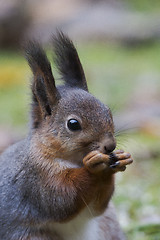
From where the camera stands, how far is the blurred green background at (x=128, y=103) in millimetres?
4184

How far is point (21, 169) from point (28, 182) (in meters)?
0.09

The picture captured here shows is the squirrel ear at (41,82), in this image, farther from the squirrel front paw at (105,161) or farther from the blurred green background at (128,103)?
the squirrel front paw at (105,161)

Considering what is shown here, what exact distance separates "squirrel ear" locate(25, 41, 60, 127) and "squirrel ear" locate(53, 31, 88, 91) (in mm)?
214

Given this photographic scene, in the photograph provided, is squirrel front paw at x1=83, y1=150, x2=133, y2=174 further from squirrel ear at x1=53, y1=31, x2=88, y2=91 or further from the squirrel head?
squirrel ear at x1=53, y1=31, x2=88, y2=91

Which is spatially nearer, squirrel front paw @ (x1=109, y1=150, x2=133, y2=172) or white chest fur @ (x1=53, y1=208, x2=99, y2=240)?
squirrel front paw @ (x1=109, y1=150, x2=133, y2=172)

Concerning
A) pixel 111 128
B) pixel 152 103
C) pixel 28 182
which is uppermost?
pixel 111 128

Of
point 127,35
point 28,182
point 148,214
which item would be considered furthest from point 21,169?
point 127,35

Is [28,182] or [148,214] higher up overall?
[28,182]

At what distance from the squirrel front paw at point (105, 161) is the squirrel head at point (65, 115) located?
0.15 feet

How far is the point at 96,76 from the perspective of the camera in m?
9.06

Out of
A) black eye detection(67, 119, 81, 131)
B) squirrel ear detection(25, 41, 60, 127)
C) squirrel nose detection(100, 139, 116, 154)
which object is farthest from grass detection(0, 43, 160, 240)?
squirrel nose detection(100, 139, 116, 154)

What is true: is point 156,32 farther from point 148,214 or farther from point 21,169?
point 21,169

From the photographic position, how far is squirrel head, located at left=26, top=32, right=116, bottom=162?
2.73 meters

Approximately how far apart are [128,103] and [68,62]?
4258 mm
